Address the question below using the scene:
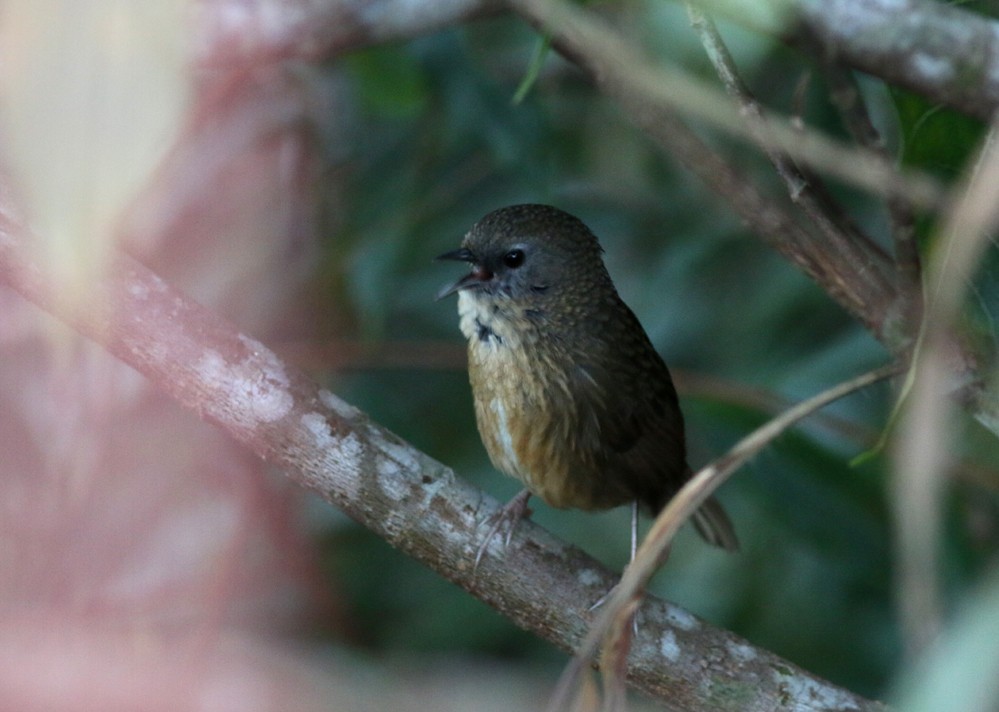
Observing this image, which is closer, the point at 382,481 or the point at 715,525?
the point at 382,481

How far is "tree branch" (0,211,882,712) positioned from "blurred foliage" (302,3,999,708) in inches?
52.7

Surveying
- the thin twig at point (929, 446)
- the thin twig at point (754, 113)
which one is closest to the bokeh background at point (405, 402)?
the thin twig at point (754, 113)

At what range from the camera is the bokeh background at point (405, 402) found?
389cm

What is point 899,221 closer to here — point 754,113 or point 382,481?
point 754,113

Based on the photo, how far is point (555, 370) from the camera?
3.32 metres

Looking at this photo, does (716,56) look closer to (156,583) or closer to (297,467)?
(297,467)

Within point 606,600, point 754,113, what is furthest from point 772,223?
point 606,600

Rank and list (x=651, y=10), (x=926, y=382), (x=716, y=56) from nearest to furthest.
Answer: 1. (x=926, y=382)
2. (x=716, y=56)
3. (x=651, y=10)

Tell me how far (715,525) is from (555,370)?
896 millimetres

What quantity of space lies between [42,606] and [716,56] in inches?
117

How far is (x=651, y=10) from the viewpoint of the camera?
2861mm

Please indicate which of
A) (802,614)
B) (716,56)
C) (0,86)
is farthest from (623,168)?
(0,86)

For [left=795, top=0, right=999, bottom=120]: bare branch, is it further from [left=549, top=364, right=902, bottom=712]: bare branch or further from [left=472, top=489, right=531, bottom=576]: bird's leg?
[left=472, top=489, right=531, bottom=576]: bird's leg

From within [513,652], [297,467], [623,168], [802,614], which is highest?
[623,168]
